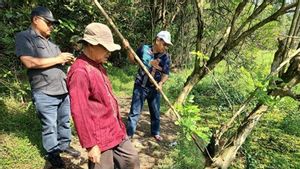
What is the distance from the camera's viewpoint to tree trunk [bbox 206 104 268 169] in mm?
3783

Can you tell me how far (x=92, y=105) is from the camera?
3.06m

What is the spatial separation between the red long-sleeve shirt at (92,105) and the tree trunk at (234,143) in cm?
118

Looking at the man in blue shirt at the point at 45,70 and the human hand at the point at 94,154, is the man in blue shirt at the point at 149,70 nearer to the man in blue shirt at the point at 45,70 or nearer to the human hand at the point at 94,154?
the man in blue shirt at the point at 45,70

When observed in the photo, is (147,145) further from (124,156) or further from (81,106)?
(81,106)

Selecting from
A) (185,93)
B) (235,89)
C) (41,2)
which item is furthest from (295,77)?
(235,89)

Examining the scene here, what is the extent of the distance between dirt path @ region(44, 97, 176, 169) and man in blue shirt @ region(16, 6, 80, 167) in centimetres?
43

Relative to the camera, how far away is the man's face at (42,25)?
4273 mm

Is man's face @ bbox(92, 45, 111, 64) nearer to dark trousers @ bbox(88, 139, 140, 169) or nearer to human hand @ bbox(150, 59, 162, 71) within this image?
→ dark trousers @ bbox(88, 139, 140, 169)

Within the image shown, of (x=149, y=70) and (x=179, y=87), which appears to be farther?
(x=179, y=87)

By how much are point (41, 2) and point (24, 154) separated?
3202mm

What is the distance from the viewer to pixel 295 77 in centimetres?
361

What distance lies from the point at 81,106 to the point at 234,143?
1.85m

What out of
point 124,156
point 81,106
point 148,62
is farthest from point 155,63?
point 81,106

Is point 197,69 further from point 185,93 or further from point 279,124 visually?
point 279,124
